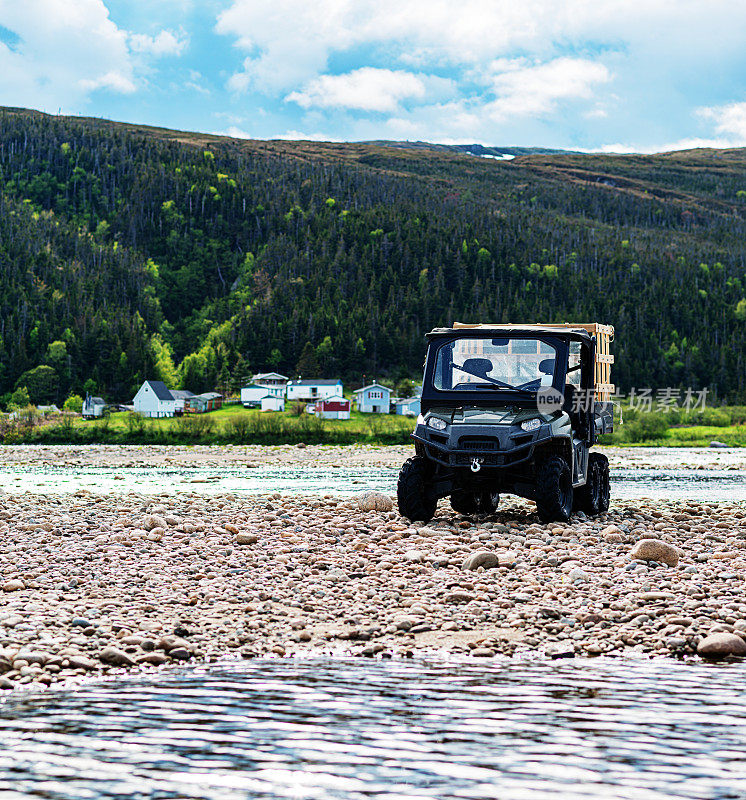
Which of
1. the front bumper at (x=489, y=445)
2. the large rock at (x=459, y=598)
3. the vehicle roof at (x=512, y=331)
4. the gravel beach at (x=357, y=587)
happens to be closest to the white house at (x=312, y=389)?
the gravel beach at (x=357, y=587)

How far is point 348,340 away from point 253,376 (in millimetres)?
18244

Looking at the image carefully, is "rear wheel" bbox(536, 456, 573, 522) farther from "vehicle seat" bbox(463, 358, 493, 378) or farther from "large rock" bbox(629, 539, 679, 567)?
"large rock" bbox(629, 539, 679, 567)

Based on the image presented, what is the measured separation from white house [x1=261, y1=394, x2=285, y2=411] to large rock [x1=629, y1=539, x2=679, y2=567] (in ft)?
404

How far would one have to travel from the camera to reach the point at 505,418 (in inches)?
607

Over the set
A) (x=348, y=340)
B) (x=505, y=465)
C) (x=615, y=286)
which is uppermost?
(x=615, y=286)

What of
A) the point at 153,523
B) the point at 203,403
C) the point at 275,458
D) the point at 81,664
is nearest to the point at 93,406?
the point at 203,403

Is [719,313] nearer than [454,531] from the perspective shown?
No

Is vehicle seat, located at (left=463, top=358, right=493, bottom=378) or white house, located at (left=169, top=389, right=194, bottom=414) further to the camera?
white house, located at (left=169, top=389, right=194, bottom=414)

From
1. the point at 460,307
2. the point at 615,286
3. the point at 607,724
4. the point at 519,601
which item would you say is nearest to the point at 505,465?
the point at 519,601

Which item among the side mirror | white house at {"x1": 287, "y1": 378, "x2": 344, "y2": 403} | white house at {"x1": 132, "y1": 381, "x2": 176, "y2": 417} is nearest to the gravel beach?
the side mirror

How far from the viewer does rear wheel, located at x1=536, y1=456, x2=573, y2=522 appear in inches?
597

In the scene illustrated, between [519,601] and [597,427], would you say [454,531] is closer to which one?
[597,427]

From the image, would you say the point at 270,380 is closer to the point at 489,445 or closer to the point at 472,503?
the point at 472,503

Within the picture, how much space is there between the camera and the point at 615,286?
7603 inches
